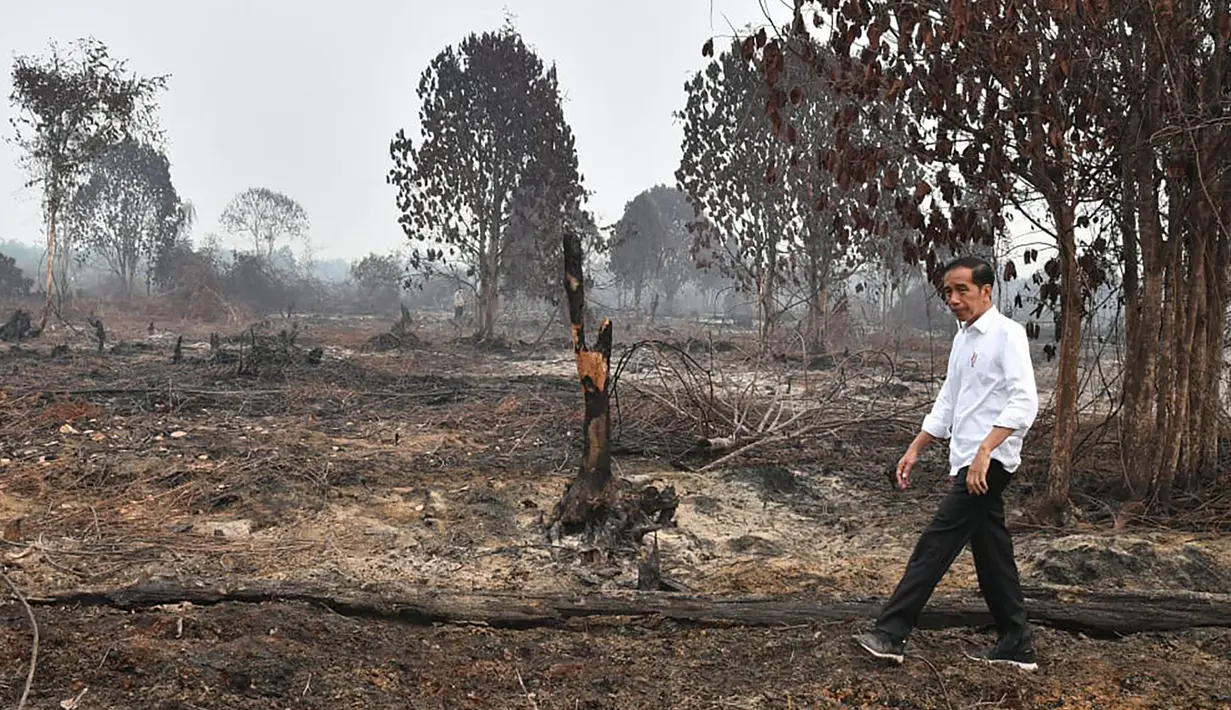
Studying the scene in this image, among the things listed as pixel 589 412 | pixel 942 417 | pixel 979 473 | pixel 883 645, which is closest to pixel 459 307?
pixel 589 412

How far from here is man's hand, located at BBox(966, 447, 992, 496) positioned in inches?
108

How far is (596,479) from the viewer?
5.25m

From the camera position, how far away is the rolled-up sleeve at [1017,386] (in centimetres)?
273

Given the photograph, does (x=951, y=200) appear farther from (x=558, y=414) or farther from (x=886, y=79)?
(x=558, y=414)

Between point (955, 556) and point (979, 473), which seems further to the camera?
point (955, 556)

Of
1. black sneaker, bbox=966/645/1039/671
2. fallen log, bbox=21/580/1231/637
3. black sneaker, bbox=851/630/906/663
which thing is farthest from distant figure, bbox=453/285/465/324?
black sneaker, bbox=966/645/1039/671

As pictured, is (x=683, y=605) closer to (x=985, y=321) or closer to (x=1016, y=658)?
(x=1016, y=658)

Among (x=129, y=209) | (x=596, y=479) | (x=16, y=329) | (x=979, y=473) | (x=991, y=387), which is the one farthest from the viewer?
(x=129, y=209)

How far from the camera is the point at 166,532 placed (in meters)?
5.06

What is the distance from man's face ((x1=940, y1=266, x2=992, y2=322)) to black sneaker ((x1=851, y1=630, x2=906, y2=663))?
1233mm

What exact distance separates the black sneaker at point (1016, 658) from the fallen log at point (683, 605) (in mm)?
348

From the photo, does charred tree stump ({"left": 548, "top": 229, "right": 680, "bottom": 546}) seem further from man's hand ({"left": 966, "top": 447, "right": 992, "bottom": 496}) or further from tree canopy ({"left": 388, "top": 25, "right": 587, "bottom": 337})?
tree canopy ({"left": 388, "top": 25, "right": 587, "bottom": 337})

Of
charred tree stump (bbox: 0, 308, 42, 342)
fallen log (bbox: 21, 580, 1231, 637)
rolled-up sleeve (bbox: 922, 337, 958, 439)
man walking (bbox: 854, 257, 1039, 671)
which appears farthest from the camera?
charred tree stump (bbox: 0, 308, 42, 342)

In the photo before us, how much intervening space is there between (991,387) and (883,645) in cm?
104
